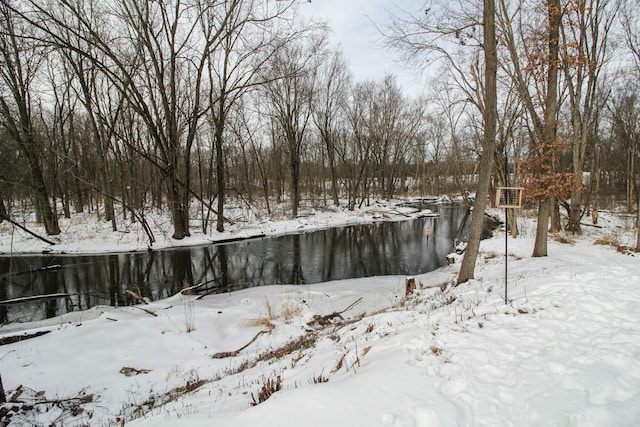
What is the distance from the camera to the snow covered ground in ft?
8.51

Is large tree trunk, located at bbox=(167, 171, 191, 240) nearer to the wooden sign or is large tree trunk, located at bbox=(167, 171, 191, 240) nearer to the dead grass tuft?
the dead grass tuft

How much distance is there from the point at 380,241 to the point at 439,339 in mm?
14799

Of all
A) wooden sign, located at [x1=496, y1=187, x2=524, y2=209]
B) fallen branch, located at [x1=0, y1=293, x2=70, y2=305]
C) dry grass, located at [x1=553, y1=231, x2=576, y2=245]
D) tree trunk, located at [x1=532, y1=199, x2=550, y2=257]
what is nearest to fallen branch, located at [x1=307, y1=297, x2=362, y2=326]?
wooden sign, located at [x1=496, y1=187, x2=524, y2=209]

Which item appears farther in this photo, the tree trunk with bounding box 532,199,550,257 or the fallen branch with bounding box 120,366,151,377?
the tree trunk with bounding box 532,199,550,257

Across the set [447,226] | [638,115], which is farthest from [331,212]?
[638,115]

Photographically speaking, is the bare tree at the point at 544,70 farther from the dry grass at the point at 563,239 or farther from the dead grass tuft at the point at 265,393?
the dead grass tuft at the point at 265,393

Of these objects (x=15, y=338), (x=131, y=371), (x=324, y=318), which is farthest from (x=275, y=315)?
(x=15, y=338)

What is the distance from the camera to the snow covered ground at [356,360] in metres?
2.59

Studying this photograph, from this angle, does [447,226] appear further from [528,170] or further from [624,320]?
[624,320]

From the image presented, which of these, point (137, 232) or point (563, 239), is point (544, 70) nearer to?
point (563, 239)

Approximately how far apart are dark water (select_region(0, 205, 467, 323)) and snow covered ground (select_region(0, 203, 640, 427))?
2.31 m

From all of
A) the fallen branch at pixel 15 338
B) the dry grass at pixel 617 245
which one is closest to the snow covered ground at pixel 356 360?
the fallen branch at pixel 15 338

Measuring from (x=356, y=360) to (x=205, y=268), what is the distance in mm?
10553

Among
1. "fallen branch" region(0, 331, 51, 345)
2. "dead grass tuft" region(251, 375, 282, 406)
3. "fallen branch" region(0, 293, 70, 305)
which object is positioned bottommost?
"fallen branch" region(0, 293, 70, 305)
